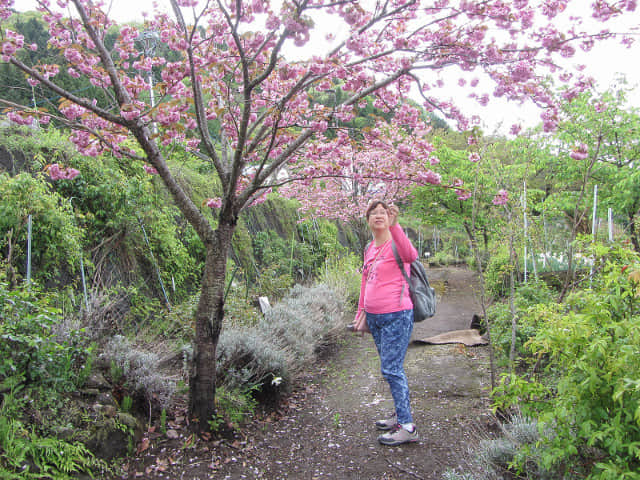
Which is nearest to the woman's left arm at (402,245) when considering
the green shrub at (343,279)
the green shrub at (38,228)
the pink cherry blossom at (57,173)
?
the pink cherry blossom at (57,173)

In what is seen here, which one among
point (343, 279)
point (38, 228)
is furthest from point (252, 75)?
point (343, 279)

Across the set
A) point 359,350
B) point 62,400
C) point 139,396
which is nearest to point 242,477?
point 139,396

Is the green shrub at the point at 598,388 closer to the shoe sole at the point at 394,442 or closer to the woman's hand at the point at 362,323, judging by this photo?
the shoe sole at the point at 394,442

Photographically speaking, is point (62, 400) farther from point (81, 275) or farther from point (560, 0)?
point (560, 0)

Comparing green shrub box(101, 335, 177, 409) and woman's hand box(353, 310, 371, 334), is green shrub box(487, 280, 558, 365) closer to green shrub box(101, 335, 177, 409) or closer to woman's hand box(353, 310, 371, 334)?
woman's hand box(353, 310, 371, 334)

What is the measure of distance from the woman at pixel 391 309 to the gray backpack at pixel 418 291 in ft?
0.12

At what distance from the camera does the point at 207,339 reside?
9.27ft

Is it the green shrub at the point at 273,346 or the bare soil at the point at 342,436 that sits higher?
the green shrub at the point at 273,346

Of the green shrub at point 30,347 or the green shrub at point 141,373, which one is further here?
the green shrub at point 141,373

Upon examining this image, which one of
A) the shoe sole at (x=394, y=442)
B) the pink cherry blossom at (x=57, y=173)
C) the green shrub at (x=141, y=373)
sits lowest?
the shoe sole at (x=394, y=442)

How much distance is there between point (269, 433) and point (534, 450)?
6.30 feet

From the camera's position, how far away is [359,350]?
5.63 m

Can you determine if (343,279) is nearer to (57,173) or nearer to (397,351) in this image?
(397,351)

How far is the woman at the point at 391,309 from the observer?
2826 mm
